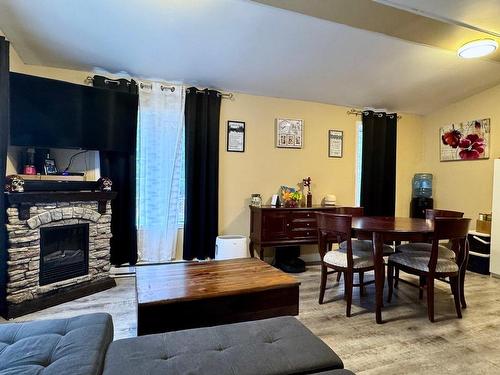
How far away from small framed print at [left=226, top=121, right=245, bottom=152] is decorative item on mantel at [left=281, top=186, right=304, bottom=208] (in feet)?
2.73

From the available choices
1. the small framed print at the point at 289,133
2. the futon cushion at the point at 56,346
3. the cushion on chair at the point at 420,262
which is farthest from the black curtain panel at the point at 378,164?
the futon cushion at the point at 56,346

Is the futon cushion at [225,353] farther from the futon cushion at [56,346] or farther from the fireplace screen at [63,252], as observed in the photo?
the fireplace screen at [63,252]

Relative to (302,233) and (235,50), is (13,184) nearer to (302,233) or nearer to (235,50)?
(235,50)

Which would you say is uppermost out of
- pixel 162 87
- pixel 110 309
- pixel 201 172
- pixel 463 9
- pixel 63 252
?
pixel 463 9

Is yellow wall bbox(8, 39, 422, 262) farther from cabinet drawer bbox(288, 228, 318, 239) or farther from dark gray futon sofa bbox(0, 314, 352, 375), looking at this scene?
dark gray futon sofa bbox(0, 314, 352, 375)

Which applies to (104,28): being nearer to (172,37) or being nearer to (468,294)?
(172,37)

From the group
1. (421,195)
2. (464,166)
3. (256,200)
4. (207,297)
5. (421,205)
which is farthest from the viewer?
(421,195)

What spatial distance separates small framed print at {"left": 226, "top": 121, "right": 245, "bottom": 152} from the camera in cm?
405

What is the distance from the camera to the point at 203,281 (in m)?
2.12

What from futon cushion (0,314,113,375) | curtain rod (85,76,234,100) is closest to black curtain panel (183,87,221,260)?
curtain rod (85,76,234,100)

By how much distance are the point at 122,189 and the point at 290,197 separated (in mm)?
2123

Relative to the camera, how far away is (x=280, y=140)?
14.1 ft

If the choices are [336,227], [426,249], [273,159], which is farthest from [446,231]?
[273,159]

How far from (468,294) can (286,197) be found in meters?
2.26
